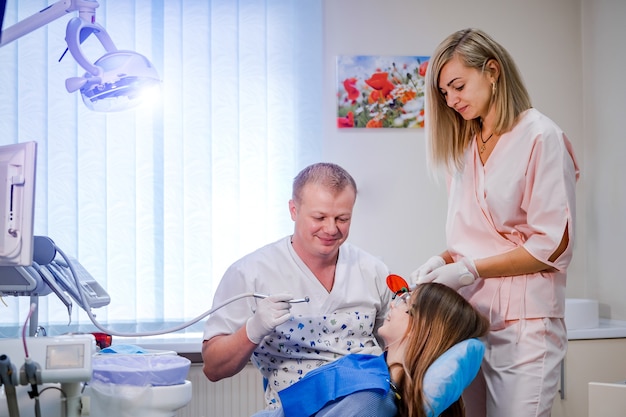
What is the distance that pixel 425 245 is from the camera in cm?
346

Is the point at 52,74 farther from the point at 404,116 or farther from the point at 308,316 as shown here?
the point at 308,316

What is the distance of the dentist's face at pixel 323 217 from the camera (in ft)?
6.30

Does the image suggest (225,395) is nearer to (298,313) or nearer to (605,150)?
(298,313)

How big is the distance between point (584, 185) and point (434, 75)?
1.86m

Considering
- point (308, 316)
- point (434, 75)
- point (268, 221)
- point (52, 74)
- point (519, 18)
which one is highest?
point (519, 18)

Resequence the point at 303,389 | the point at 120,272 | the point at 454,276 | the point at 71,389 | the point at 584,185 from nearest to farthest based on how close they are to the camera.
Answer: the point at 71,389
the point at 303,389
the point at 454,276
the point at 120,272
the point at 584,185

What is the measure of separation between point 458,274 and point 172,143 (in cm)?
181

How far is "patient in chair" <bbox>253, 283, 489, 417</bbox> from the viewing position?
1.65 meters

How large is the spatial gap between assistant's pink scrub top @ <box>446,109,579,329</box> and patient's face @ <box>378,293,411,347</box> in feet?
0.59

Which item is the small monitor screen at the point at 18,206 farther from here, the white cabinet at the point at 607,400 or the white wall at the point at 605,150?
the white wall at the point at 605,150

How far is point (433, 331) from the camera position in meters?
1.79

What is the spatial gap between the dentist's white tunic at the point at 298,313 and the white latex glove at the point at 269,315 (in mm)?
145

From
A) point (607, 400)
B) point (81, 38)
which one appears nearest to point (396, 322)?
point (607, 400)

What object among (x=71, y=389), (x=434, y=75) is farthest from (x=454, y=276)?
(x=71, y=389)
